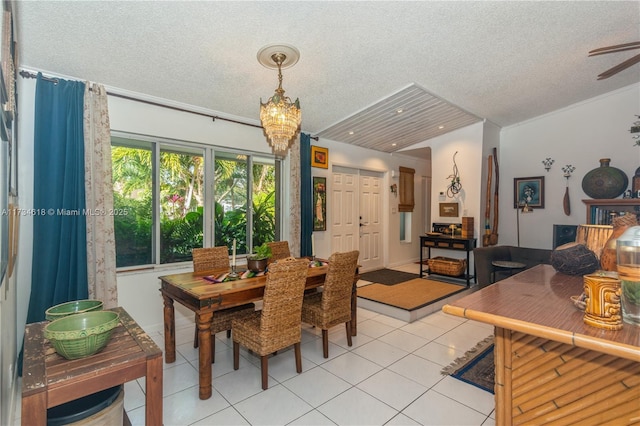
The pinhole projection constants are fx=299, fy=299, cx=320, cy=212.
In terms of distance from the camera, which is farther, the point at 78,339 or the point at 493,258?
the point at 493,258

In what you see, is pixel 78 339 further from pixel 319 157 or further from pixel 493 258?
pixel 493 258

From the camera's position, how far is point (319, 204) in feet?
16.6

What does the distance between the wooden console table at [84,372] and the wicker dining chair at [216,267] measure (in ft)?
3.78

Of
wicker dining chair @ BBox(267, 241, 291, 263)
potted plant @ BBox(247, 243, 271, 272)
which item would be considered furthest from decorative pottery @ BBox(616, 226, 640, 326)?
wicker dining chair @ BBox(267, 241, 291, 263)

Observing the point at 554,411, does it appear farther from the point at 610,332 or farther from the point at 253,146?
the point at 253,146

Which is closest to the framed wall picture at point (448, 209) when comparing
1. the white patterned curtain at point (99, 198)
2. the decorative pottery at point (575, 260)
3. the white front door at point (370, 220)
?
the white front door at point (370, 220)

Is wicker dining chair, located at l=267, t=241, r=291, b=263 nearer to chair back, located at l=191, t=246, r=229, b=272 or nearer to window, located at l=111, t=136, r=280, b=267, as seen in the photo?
chair back, located at l=191, t=246, r=229, b=272

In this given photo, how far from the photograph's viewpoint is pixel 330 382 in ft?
7.82

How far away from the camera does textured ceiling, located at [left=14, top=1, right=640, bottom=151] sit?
2213 millimetres

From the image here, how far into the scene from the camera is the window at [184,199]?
10.9 ft

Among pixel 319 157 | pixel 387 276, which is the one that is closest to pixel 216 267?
pixel 319 157

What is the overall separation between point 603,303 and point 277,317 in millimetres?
1889

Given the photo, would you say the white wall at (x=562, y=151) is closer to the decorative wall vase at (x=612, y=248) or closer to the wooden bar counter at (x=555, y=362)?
the decorative wall vase at (x=612, y=248)

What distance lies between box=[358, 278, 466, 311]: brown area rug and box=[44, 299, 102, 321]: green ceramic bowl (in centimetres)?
316
